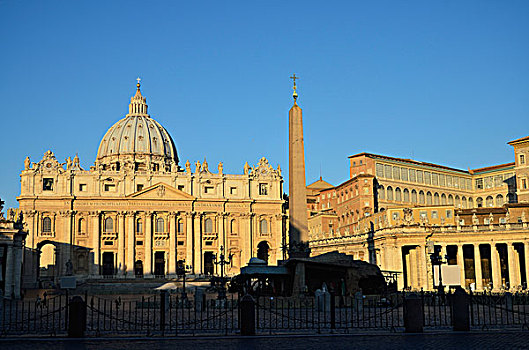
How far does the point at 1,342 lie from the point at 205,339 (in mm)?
5445

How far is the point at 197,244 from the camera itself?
3716 inches

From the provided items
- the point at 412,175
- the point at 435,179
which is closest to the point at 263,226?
the point at 412,175

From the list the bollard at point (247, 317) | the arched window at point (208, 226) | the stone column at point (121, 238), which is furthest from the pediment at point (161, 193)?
the bollard at point (247, 317)

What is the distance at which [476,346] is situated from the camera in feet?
53.2

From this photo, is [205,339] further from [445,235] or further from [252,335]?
[445,235]

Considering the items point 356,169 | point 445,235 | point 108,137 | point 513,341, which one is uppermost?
point 108,137

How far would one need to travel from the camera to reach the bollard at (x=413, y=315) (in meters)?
20.1

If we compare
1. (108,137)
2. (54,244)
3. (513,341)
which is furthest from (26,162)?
(513,341)

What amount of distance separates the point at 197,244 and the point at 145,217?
8.19 metres

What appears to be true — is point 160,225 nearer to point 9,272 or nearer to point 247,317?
point 9,272

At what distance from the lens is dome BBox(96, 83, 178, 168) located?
4985 inches

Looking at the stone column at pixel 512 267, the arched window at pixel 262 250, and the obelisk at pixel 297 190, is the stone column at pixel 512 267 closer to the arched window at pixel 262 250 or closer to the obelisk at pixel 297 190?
the obelisk at pixel 297 190

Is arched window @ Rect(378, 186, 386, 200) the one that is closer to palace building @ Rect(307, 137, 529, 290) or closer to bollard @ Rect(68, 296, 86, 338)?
palace building @ Rect(307, 137, 529, 290)

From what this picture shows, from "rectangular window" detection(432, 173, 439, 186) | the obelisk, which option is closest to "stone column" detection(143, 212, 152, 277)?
"rectangular window" detection(432, 173, 439, 186)
